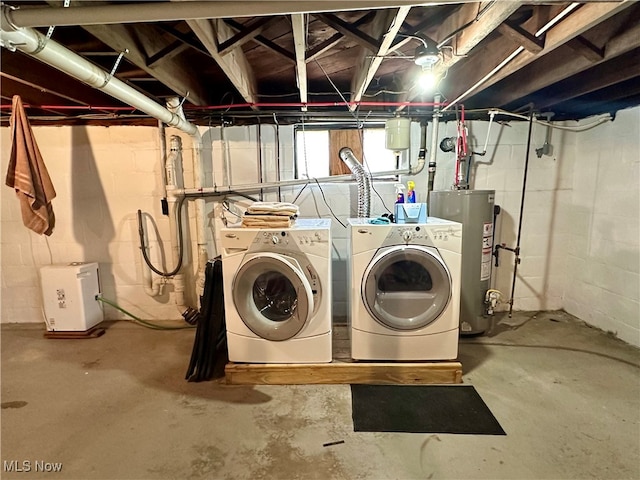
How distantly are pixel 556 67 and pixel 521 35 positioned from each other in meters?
0.69

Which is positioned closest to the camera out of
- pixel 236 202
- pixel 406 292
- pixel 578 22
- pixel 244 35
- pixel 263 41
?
pixel 578 22

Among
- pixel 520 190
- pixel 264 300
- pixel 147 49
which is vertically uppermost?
pixel 147 49

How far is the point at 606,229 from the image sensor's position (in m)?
2.83

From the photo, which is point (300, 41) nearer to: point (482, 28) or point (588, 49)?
point (482, 28)

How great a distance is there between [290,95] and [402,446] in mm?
2821

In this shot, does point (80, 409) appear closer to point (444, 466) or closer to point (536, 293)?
point (444, 466)

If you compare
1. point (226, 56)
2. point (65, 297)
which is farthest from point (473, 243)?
point (65, 297)

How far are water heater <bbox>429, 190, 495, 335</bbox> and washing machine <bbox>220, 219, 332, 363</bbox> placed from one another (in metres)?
1.24

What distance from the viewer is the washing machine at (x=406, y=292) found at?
2.06m

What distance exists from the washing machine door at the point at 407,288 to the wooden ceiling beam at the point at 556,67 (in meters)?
1.36

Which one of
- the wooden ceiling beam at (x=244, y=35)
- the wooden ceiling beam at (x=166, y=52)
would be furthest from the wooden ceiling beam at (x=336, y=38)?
the wooden ceiling beam at (x=166, y=52)

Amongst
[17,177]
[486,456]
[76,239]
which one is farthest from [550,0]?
[76,239]

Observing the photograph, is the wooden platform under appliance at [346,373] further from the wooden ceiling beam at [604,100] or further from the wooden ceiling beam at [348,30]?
the wooden ceiling beam at [604,100]

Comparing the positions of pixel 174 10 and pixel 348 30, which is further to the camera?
pixel 348 30
